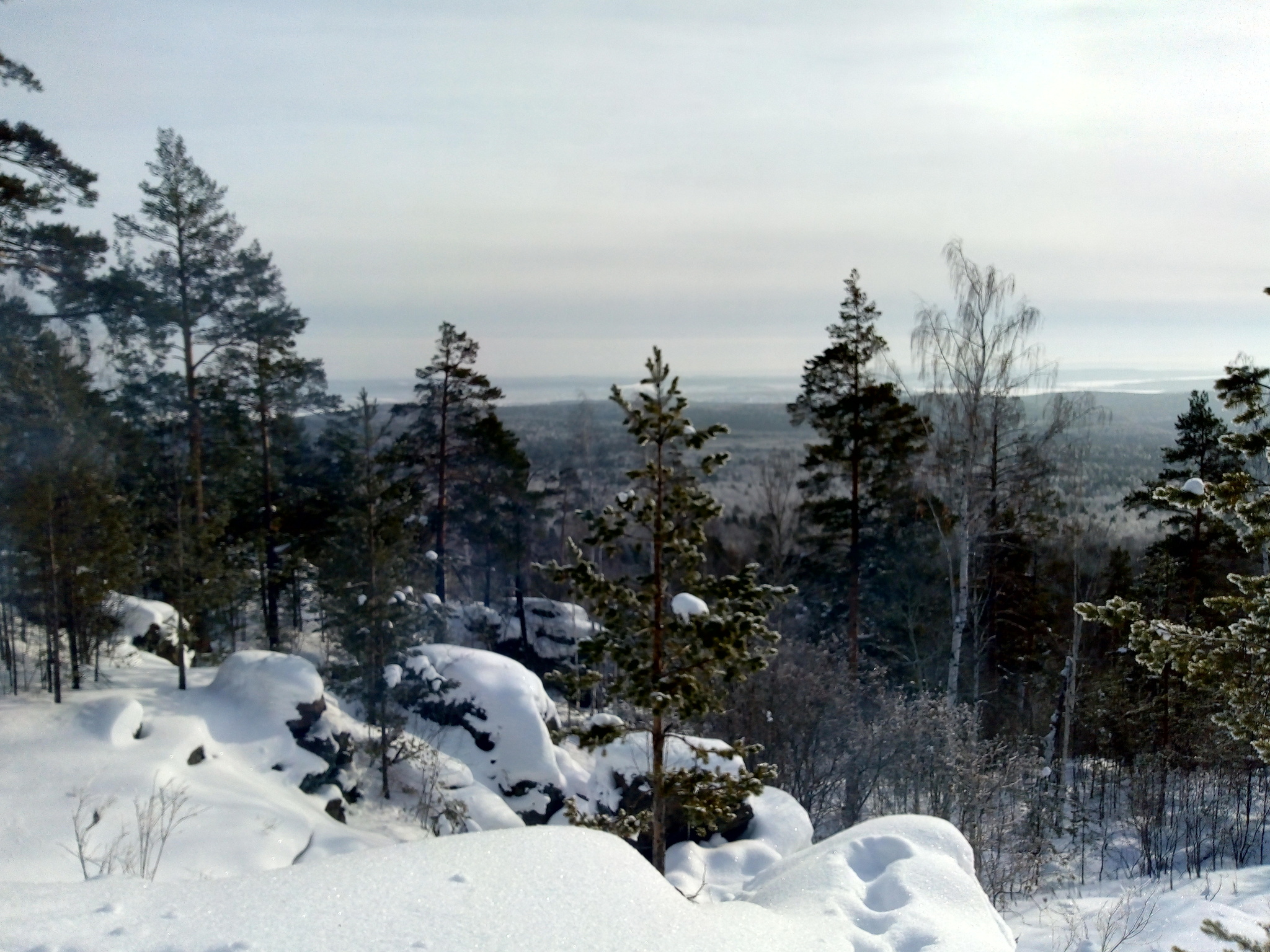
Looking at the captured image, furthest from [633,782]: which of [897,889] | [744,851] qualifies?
[897,889]

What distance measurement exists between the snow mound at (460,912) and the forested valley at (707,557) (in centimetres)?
389

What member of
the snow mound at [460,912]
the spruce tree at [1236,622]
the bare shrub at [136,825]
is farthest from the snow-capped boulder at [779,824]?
the bare shrub at [136,825]

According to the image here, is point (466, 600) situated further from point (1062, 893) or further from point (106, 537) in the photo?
point (1062, 893)

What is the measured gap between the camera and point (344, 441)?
848 inches

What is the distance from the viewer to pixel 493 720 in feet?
57.5

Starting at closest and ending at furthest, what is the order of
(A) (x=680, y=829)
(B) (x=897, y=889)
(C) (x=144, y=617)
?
(B) (x=897, y=889), (A) (x=680, y=829), (C) (x=144, y=617)

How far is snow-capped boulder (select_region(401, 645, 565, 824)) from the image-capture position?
1681cm

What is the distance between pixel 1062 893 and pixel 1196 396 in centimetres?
1366

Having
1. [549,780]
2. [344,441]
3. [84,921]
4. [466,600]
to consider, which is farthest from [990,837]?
[466,600]

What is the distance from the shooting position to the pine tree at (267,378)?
69.2 ft

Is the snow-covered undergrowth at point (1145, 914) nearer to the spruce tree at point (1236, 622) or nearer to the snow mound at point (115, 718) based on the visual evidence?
the spruce tree at point (1236, 622)

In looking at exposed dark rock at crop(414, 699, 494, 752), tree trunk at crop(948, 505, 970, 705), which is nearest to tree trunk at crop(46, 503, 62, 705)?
exposed dark rock at crop(414, 699, 494, 752)

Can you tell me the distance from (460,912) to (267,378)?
791 inches

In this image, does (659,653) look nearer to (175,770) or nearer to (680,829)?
(680,829)
